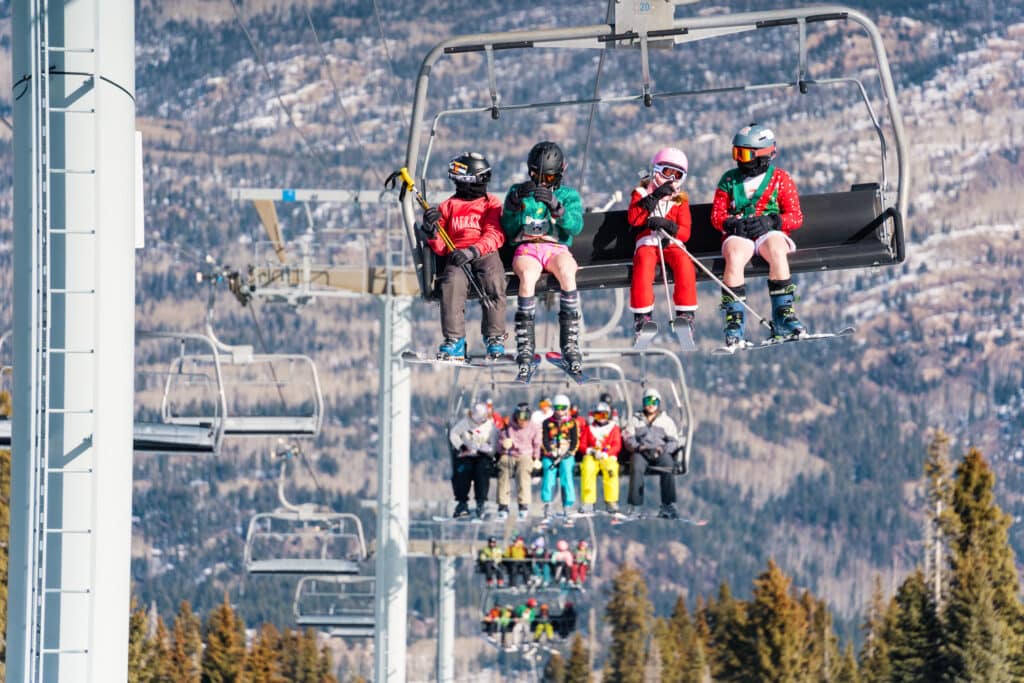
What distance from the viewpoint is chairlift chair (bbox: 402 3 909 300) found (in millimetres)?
15320

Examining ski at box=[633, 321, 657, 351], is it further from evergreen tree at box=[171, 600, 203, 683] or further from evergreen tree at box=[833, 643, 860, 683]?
evergreen tree at box=[833, 643, 860, 683]

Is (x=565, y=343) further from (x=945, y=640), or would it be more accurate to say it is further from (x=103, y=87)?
(x=945, y=640)

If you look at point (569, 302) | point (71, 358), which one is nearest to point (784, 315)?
point (569, 302)

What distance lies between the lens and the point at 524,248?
17.5m

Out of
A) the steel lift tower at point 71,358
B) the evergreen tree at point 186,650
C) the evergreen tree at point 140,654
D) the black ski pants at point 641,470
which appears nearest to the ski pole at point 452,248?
the steel lift tower at point 71,358

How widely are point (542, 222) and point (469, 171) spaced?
29.8 inches

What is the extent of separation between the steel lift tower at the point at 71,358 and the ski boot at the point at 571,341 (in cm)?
549

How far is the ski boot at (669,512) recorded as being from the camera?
84.4 feet

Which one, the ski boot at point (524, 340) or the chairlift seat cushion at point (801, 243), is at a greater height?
the chairlift seat cushion at point (801, 243)

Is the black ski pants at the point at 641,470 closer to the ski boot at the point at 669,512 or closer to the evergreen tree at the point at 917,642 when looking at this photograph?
the ski boot at the point at 669,512

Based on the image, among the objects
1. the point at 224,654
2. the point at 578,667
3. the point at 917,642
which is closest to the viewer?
the point at 917,642

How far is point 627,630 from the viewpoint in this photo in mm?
97188

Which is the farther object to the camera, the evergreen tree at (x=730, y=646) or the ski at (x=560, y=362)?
the evergreen tree at (x=730, y=646)

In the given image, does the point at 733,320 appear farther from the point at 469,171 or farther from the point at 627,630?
the point at 627,630
